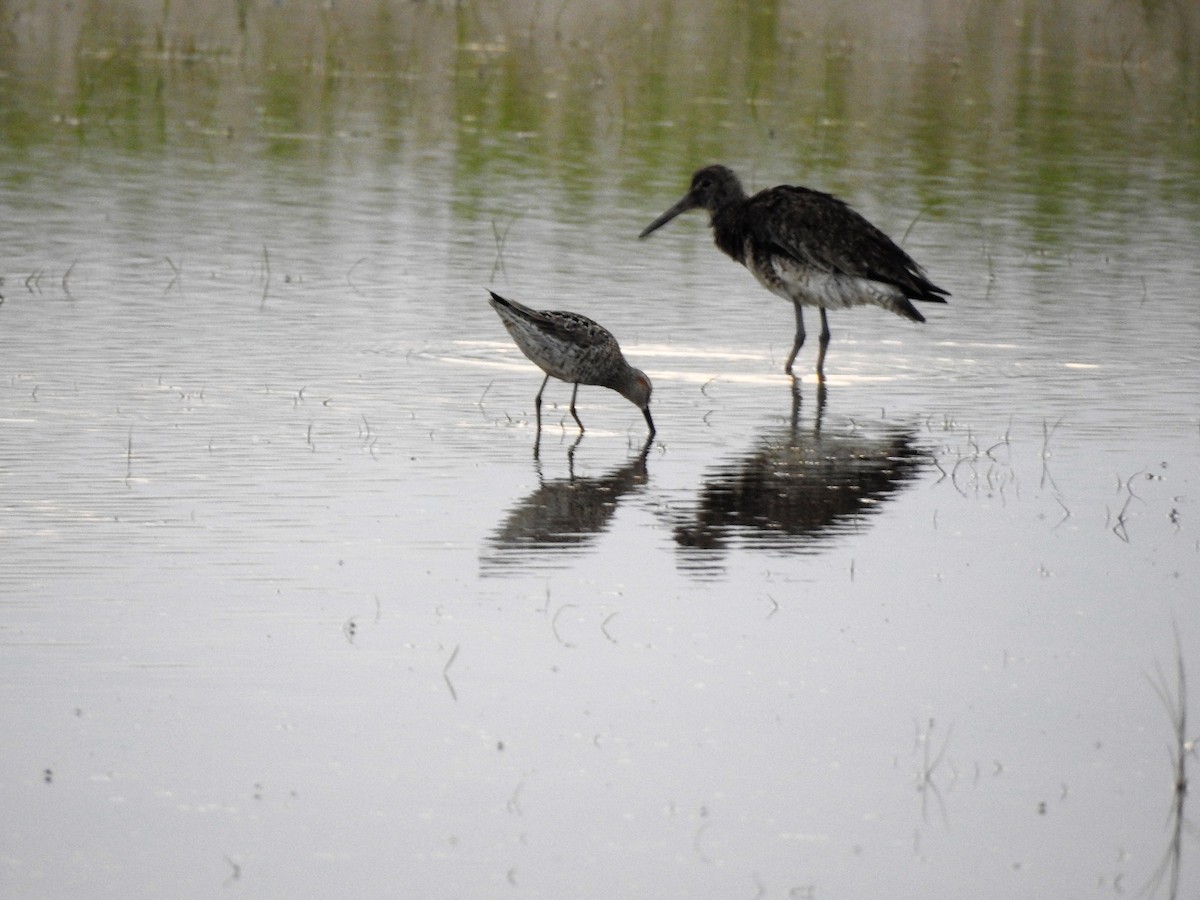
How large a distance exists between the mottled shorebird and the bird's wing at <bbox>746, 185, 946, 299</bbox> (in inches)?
113

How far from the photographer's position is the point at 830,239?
1410 centimetres

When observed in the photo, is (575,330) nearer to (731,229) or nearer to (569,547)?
(569,547)

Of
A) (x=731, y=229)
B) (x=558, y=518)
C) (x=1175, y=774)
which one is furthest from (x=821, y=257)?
(x=1175, y=774)

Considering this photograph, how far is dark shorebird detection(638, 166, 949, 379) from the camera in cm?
1401

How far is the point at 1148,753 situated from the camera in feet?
22.5

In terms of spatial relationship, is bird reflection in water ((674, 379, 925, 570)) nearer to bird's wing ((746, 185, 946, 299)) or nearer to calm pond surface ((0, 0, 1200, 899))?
calm pond surface ((0, 0, 1200, 899))

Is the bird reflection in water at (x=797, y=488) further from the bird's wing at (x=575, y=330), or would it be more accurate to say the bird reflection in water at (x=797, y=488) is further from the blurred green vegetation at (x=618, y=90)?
the blurred green vegetation at (x=618, y=90)

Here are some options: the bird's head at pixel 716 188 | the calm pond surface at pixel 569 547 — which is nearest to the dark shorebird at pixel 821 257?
the bird's head at pixel 716 188

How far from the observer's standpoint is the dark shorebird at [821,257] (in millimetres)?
14008

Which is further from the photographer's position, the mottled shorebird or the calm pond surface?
the mottled shorebird

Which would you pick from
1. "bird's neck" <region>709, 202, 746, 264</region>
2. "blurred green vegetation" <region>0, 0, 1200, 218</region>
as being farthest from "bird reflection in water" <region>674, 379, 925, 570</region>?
"blurred green vegetation" <region>0, 0, 1200, 218</region>

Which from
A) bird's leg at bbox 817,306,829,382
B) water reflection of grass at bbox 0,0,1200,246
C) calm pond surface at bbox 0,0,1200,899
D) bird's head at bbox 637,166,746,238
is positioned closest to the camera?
calm pond surface at bbox 0,0,1200,899

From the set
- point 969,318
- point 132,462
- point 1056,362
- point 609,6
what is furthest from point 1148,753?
point 609,6

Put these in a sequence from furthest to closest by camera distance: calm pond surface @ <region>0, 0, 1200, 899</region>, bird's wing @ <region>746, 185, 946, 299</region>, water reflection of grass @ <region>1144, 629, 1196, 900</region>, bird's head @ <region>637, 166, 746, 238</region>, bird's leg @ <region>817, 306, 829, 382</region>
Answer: bird's head @ <region>637, 166, 746, 238</region> → bird's wing @ <region>746, 185, 946, 299</region> → bird's leg @ <region>817, 306, 829, 382</region> → calm pond surface @ <region>0, 0, 1200, 899</region> → water reflection of grass @ <region>1144, 629, 1196, 900</region>
